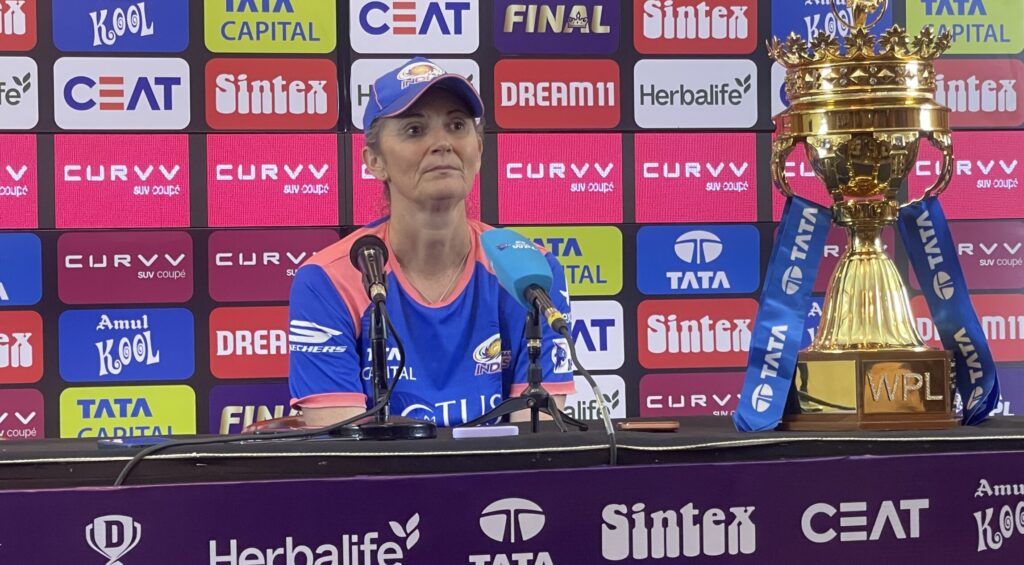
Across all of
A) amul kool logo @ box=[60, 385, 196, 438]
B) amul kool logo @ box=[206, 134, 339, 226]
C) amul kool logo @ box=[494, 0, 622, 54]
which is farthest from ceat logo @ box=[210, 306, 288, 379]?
amul kool logo @ box=[494, 0, 622, 54]

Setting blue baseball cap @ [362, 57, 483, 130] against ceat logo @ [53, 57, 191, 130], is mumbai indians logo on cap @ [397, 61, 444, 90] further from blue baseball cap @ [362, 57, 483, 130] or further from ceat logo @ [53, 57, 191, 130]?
ceat logo @ [53, 57, 191, 130]

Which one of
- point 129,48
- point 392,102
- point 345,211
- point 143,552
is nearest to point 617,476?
point 143,552

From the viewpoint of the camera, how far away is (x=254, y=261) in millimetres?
3527

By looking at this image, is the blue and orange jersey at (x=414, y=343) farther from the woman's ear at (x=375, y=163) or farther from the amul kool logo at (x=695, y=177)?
the amul kool logo at (x=695, y=177)

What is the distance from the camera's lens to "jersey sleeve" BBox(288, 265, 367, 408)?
78.7 inches

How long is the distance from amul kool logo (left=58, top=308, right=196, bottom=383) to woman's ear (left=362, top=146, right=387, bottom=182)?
4.85 feet

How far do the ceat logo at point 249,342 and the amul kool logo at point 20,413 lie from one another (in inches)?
18.6

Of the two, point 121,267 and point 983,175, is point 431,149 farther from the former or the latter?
point 983,175

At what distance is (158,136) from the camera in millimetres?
3490

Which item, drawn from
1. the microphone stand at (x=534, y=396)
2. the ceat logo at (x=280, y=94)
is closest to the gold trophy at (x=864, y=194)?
the microphone stand at (x=534, y=396)

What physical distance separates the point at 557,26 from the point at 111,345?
149 cm

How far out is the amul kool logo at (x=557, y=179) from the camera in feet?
11.9

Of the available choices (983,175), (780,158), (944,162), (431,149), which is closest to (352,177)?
(431,149)

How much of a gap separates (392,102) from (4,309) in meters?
1.84
